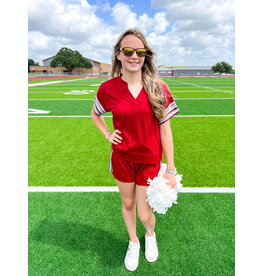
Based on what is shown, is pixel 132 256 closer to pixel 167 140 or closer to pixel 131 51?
pixel 167 140

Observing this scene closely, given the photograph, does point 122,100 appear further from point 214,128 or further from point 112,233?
point 214,128

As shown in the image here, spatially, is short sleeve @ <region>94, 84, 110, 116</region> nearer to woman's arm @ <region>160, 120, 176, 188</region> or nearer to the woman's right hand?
the woman's right hand

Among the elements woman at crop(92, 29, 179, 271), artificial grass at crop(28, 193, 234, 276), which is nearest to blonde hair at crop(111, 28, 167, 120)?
woman at crop(92, 29, 179, 271)

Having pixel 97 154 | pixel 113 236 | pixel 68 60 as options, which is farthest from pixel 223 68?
pixel 113 236

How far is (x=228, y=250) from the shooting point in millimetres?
2324

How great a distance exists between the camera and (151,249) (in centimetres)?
223

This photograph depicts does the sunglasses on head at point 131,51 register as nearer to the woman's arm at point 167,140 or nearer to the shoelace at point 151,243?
the woman's arm at point 167,140

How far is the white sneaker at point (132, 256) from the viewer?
212cm

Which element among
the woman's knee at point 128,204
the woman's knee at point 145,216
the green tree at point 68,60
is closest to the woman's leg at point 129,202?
the woman's knee at point 128,204

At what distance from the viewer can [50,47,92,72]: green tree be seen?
288 ft

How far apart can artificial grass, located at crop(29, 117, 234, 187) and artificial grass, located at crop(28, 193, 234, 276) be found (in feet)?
1.63

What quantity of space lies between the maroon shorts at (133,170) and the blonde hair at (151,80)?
439 millimetres

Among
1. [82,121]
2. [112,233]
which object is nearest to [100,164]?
[112,233]

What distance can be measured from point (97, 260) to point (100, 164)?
87.4 inches
